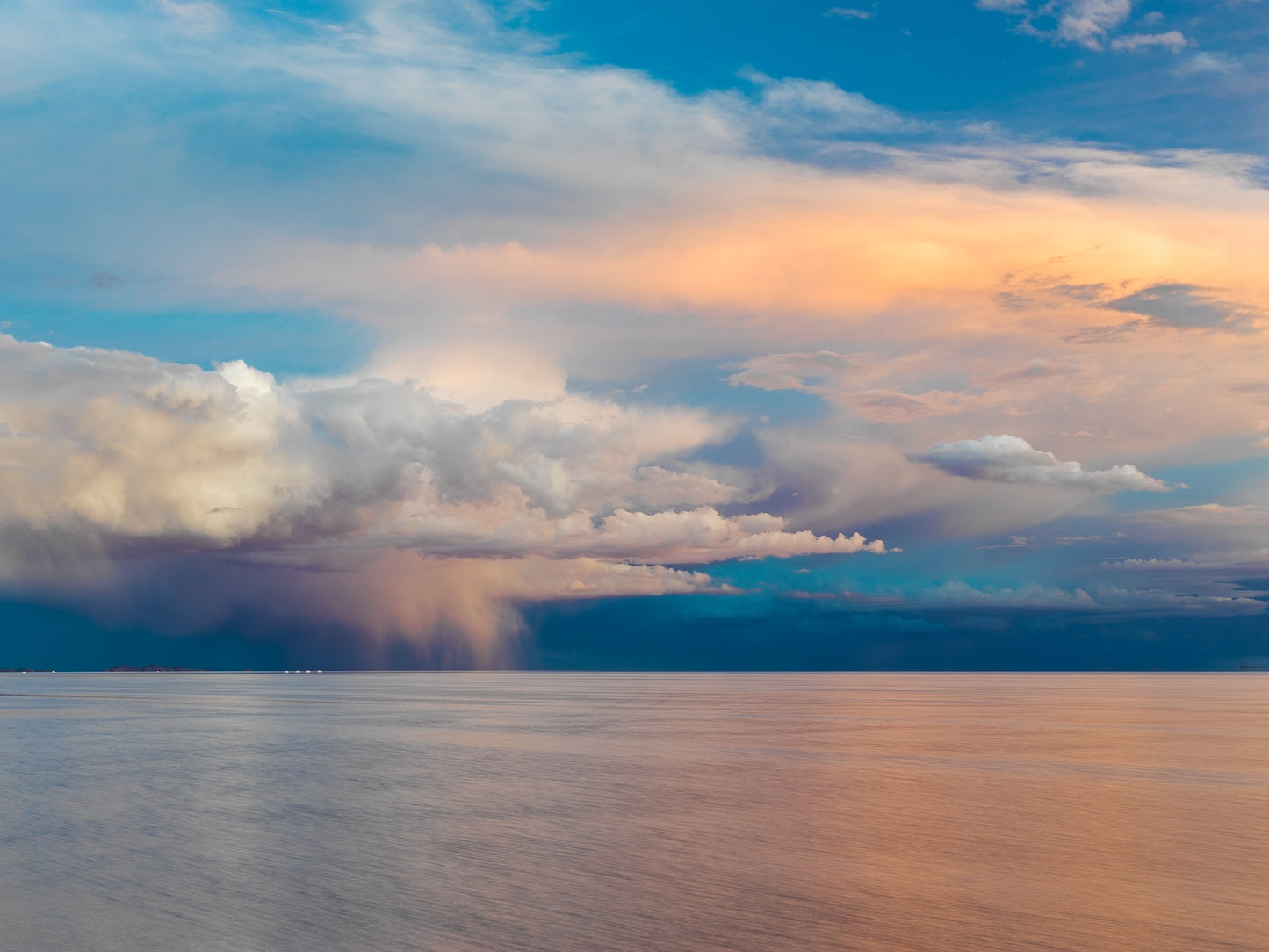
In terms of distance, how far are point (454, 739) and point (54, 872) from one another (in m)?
38.5

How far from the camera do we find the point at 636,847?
24922 mm

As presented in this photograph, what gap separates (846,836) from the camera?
2617cm

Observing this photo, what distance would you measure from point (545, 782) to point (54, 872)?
1839 cm

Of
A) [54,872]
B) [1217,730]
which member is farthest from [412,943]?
[1217,730]

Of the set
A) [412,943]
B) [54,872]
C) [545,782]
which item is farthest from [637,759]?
[412,943]

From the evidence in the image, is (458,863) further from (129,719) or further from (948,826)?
(129,719)

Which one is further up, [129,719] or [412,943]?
[412,943]

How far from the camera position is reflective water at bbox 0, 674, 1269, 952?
57.2ft

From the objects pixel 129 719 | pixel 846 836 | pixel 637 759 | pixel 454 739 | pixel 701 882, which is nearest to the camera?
pixel 701 882

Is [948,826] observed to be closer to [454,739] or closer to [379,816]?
[379,816]

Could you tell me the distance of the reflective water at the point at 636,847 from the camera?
57.2 ft

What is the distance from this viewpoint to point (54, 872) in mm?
21844

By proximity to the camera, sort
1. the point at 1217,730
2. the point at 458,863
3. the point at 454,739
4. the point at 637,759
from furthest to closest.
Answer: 1. the point at 1217,730
2. the point at 454,739
3. the point at 637,759
4. the point at 458,863

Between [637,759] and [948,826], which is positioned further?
[637,759]
